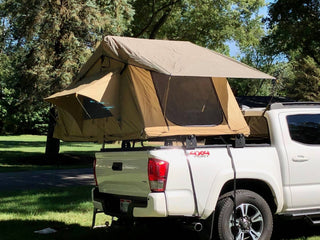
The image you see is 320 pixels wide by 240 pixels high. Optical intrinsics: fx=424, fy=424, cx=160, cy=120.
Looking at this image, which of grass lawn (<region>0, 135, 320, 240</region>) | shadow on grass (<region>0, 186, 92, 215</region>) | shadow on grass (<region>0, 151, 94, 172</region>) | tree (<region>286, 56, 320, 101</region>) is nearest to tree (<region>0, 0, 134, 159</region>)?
shadow on grass (<region>0, 151, 94, 172</region>)

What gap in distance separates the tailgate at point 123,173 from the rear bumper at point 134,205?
0.07 meters

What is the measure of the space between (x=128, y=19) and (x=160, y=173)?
1502cm

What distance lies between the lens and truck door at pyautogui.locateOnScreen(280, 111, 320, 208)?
5.66m

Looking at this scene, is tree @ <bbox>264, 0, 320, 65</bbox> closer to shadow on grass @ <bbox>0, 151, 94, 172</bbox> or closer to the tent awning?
shadow on grass @ <bbox>0, 151, 94, 172</bbox>

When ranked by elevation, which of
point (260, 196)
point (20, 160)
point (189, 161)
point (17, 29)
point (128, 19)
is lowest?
point (20, 160)

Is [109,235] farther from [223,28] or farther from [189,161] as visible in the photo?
[223,28]

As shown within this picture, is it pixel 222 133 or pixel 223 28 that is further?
pixel 223 28

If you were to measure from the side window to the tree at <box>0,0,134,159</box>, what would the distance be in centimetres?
1094

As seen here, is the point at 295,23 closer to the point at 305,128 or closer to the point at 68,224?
the point at 305,128

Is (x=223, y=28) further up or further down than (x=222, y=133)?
further up

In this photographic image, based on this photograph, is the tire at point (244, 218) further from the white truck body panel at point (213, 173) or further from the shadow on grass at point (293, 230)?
the shadow on grass at point (293, 230)

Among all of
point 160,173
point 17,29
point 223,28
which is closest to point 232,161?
point 160,173

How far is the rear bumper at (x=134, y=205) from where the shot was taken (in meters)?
4.83

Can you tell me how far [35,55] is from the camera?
16.2 metres
